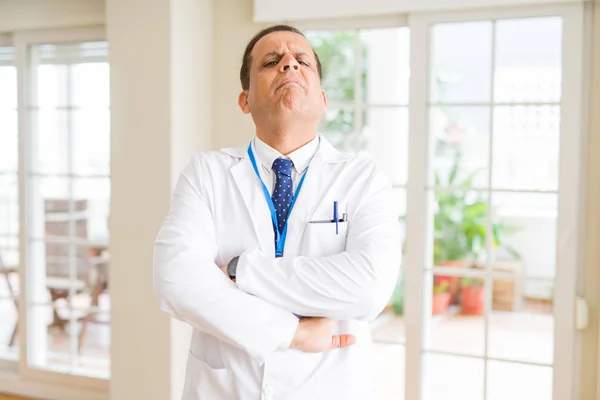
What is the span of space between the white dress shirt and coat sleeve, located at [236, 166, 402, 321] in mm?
243

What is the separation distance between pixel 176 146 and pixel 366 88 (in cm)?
501

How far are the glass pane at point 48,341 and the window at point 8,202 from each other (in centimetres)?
29

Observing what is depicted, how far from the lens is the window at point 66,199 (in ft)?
14.7

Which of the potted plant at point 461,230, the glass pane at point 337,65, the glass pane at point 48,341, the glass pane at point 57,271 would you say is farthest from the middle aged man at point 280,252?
the glass pane at point 337,65

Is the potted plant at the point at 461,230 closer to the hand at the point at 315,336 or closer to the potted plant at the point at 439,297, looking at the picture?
the potted plant at the point at 439,297

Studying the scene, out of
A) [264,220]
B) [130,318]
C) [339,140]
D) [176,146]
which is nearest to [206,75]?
[176,146]

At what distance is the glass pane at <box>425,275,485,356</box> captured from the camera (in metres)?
7.13

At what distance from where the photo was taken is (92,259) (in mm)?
4727

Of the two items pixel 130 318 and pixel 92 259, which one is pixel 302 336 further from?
pixel 92 259

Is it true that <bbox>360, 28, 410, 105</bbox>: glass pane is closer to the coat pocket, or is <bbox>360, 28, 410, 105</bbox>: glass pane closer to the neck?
the neck

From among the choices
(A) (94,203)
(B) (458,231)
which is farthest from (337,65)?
(A) (94,203)

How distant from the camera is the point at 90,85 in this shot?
4.48 meters

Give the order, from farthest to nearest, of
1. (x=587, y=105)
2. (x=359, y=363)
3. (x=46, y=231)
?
(x=46, y=231) < (x=587, y=105) < (x=359, y=363)

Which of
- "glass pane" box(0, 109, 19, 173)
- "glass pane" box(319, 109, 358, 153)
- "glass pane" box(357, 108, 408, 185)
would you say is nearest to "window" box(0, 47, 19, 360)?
"glass pane" box(0, 109, 19, 173)
